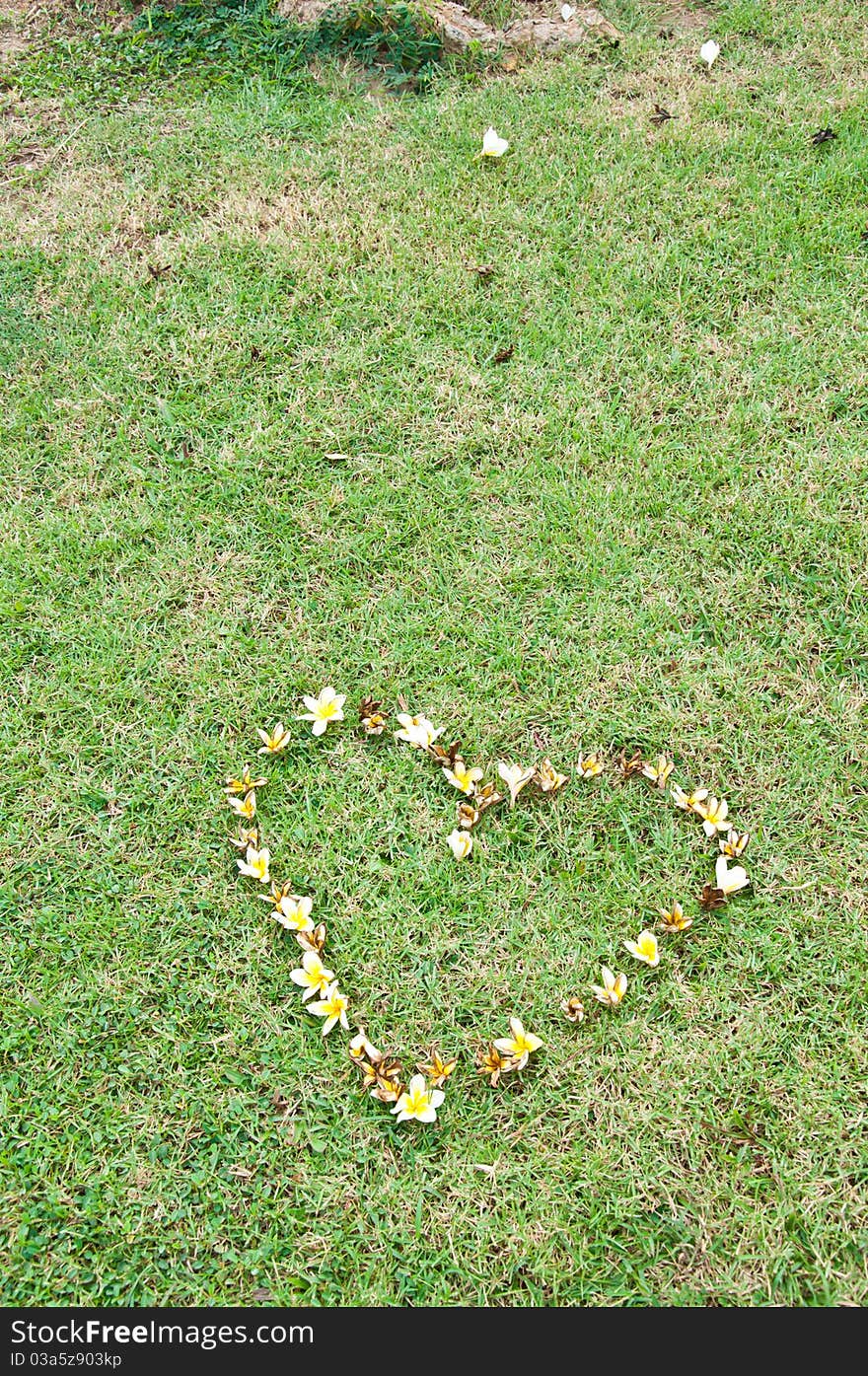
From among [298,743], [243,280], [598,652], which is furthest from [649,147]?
[298,743]

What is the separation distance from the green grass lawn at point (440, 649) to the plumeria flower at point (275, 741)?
0.14ft

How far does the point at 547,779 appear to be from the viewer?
97.4 inches

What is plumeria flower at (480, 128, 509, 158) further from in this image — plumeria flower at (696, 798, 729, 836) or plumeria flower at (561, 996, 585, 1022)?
plumeria flower at (561, 996, 585, 1022)

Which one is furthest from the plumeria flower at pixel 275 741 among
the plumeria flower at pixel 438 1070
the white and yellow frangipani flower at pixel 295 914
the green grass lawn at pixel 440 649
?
the plumeria flower at pixel 438 1070

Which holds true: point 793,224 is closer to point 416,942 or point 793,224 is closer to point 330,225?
point 330,225

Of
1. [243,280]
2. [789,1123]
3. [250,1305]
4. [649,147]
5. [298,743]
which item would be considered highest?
[649,147]

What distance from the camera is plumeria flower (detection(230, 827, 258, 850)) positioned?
2.41 metres

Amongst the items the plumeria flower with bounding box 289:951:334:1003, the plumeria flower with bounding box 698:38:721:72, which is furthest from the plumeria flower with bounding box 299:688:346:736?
the plumeria flower with bounding box 698:38:721:72

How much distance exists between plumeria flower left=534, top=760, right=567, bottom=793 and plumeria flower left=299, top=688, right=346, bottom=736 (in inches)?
20.8

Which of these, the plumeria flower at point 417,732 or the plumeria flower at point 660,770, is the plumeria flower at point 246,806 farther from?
the plumeria flower at point 660,770

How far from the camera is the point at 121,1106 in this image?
6.99ft

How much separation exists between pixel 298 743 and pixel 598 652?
0.83 meters

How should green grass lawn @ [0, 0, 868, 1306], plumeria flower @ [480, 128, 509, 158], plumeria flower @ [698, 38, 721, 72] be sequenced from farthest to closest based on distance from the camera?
plumeria flower @ [698, 38, 721, 72] < plumeria flower @ [480, 128, 509, 158] < green grass lawn @ [0, 0, 868, 1306]

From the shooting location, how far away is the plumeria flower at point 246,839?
241 centimetres
